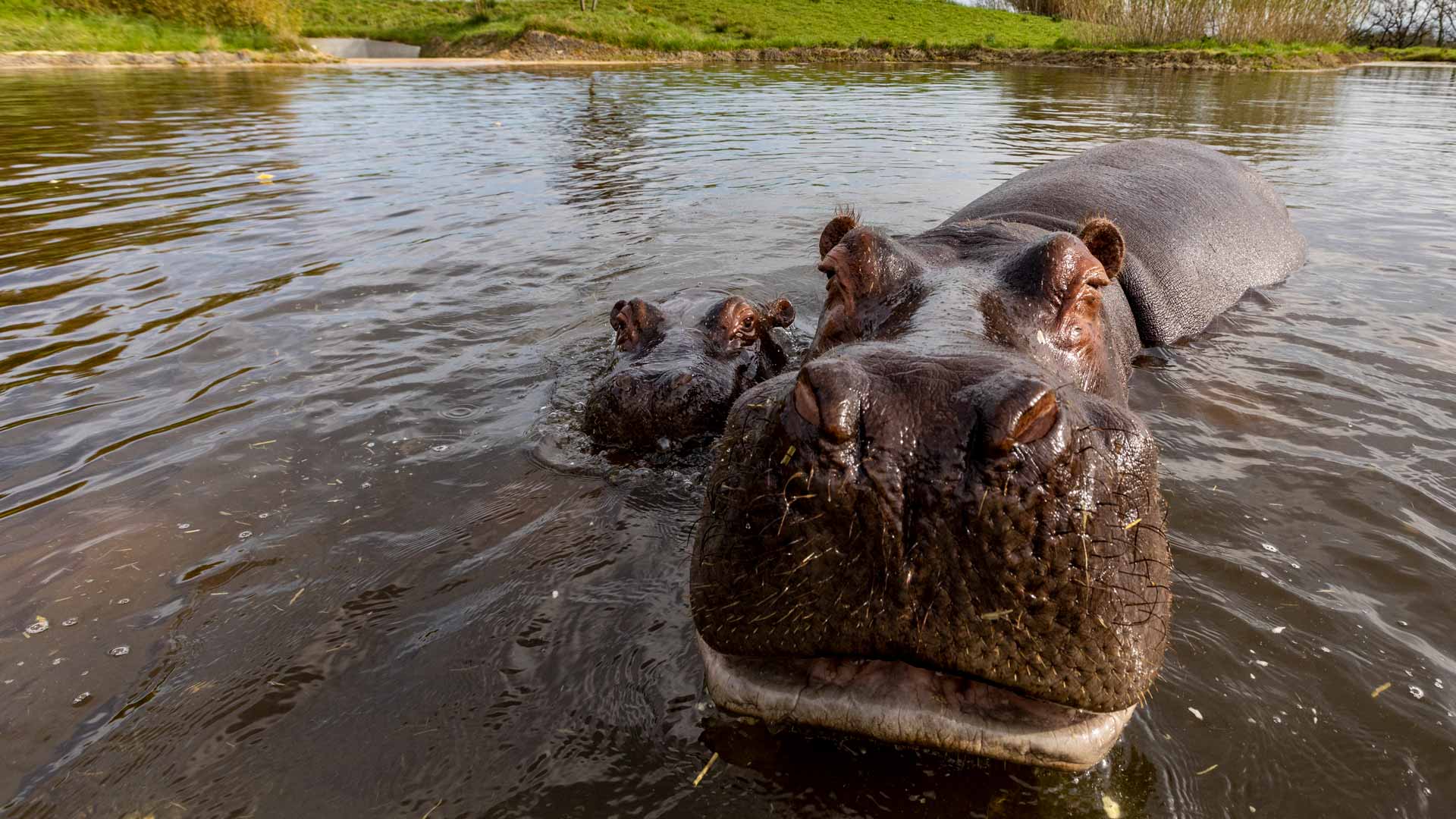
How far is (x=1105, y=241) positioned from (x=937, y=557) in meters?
2.33

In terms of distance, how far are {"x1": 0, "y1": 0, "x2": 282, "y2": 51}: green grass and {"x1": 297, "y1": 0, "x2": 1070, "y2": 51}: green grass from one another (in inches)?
335

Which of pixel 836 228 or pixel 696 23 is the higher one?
pixel 696 23

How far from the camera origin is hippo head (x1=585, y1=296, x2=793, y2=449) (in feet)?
13.2

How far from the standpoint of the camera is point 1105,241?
3.42 m

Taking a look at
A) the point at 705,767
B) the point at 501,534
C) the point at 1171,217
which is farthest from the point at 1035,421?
the point at 1171,217

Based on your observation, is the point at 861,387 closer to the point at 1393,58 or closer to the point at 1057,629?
the point at 1057,629

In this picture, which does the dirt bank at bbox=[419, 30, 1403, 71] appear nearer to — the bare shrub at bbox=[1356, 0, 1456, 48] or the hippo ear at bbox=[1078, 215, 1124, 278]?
the bare shrub at bbox=[1356, 0, 1456, 48]

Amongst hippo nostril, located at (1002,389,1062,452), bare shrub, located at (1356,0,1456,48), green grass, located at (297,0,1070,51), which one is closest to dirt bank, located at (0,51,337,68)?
green grass, located at (297,0,1070,51)

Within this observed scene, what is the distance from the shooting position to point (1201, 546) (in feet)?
10.2

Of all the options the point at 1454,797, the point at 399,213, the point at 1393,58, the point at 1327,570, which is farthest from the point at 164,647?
the point at 1393,58

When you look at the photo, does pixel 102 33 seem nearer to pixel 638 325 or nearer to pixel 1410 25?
pixel 638 325

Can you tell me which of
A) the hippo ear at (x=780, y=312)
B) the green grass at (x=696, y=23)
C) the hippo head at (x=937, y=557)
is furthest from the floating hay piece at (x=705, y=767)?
the green grass at (x=696, y=23)

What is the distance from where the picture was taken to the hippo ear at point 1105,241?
3.36 m

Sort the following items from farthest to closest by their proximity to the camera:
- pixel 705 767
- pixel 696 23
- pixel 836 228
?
1. pixel 696 23
2. pixel 836 228
3. pixel 705 767
